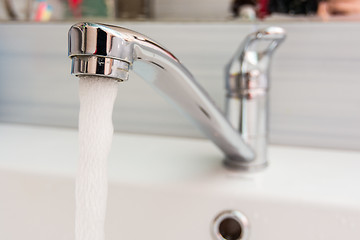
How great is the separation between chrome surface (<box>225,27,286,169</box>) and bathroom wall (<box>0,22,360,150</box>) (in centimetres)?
10

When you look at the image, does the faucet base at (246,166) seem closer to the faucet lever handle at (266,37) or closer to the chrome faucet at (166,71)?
the chrome faucet at (166,71)

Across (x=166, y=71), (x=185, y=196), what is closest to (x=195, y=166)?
(x=185, y=196)

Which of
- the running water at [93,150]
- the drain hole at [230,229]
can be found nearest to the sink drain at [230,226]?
the drain hole at [230,229]

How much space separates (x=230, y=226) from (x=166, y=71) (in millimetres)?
162

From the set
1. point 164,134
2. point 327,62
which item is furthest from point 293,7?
point 164,134

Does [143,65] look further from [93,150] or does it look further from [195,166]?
[195,166]

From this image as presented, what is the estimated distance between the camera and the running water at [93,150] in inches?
7.9

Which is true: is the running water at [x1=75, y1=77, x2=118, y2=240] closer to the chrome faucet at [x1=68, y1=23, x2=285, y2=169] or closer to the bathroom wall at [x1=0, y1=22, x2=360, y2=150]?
the chrome faucet at [x1=68, y1=23, x2=285, y2=169]

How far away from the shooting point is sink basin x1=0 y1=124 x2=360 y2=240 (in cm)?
28

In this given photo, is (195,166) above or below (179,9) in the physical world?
below

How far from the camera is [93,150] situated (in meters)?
0.21

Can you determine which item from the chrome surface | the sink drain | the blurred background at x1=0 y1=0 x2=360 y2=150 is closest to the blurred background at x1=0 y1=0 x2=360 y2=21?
the blurred background at x1=0 y1=0 x2=360 y2=150

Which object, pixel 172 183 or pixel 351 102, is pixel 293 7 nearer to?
pixel 351 102

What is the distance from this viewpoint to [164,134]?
1.52 feet
